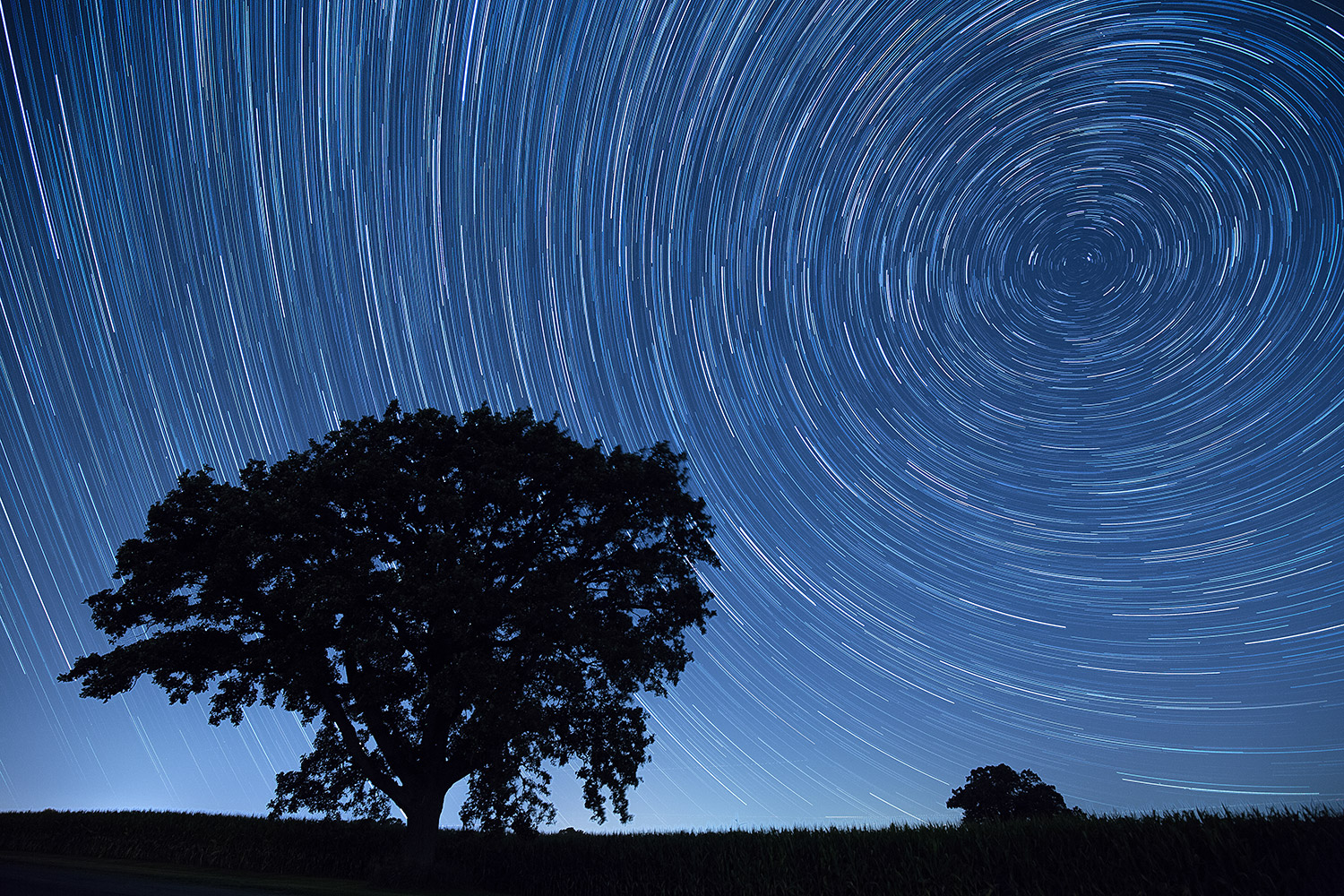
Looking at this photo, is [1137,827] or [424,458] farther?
[424,458]

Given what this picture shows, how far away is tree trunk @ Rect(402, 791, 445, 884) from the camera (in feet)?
62.4

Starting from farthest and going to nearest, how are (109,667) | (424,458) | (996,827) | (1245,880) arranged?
(424,458)
(109,667)
(996,827)
(1245,880)

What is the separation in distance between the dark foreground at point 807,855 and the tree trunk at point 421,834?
65 centimetres

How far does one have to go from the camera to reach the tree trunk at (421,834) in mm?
19031

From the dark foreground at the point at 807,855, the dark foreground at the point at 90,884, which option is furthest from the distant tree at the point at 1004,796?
the dark foreground at the point at 90,884

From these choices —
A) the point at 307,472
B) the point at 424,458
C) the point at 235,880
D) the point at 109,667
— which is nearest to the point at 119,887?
the point at 235,880

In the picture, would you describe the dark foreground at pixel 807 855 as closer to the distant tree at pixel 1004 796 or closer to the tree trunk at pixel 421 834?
the tree trunk at pixel 421 834

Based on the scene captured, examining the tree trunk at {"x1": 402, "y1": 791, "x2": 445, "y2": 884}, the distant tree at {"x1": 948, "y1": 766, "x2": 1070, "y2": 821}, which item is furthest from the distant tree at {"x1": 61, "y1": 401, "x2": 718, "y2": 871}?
the distant tree at {"x1": 948, "y1": 766, "x2": 1070, "y2": 821}

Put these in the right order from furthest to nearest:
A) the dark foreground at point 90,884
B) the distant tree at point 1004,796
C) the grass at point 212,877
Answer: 1. the distant tree at point 1004,796
2. the grass at point 212,877
3. the dark foreground at point 90,884

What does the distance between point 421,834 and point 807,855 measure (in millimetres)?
11401

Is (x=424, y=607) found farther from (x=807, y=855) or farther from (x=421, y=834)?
(x=807, y=855)

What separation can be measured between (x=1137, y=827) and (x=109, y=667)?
26.6 meters

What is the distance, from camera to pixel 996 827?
1645 cm

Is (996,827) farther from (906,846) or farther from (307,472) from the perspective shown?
(307,472)
